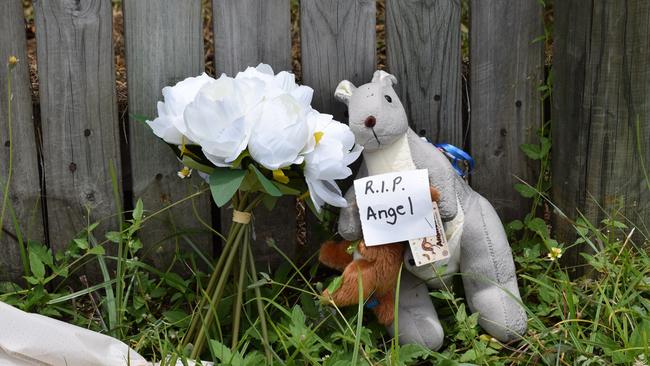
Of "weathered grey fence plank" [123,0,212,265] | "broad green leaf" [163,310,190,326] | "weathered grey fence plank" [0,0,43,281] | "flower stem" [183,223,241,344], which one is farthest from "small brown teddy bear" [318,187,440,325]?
"weathered grey fence plank" [0,0,43,281]

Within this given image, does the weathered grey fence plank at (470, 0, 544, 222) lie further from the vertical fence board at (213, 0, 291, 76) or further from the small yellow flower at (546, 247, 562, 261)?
the vertical fence board at (213, 0, 291, 76)

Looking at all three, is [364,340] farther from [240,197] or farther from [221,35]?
[221,35]

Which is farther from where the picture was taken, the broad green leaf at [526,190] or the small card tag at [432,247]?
the broad green leaf at [526,190]

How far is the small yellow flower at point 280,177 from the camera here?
7.15 ft

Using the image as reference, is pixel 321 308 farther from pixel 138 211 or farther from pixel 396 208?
pixel 138 211

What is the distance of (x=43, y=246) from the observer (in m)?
2.54

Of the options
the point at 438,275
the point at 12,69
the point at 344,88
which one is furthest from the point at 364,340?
the point at 12,69

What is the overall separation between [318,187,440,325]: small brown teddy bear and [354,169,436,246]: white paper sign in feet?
0.12

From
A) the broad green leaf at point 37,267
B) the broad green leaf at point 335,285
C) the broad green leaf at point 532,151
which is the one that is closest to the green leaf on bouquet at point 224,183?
the broad green leaf at point 335,285

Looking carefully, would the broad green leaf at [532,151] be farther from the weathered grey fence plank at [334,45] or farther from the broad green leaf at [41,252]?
the broad green leaf at [41,252]

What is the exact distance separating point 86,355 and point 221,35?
0.88 m

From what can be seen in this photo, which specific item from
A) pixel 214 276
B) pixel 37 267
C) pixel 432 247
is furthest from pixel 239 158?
pixel 37 267

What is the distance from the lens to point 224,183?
2152 millimetres

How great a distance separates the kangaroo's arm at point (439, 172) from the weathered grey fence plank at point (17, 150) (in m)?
0.99
